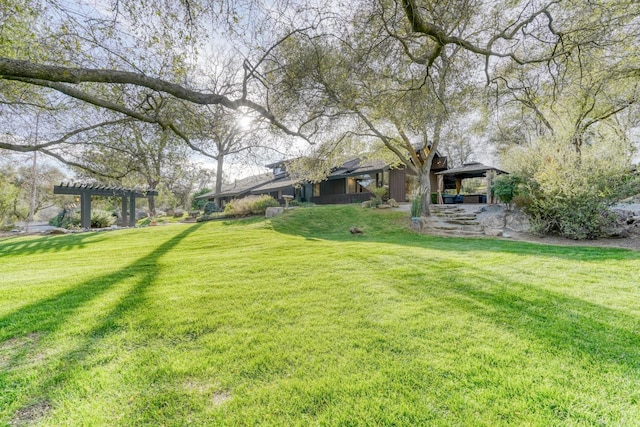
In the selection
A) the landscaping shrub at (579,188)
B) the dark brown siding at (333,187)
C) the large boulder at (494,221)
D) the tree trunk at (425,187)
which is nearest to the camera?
the landscaping shrub at (579,188)

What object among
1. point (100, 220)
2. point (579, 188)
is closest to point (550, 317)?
point (579, 188)

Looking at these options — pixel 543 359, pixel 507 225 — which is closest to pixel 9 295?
pixel 543 359

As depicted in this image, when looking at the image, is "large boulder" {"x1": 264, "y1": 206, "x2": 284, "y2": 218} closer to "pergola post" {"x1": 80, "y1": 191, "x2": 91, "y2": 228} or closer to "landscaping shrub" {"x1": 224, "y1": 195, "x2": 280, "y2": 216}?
"landscaping shrub" {"x1": 224, "y1": 195, "x2": 280, "y2": 216}

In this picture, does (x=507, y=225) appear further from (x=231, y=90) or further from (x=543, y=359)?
(x=231, y=90)

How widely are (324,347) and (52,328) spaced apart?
114 inches

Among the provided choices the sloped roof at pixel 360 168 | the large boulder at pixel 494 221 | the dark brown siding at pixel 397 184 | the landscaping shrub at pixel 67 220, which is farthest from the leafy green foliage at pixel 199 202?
the large boulder at pixel 494 221

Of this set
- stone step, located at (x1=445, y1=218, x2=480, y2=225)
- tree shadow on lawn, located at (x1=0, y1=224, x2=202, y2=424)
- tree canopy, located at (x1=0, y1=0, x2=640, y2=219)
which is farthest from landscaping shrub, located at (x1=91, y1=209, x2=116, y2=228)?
stone step, located at (x1=445, y1=218, x2=480, y2=225)

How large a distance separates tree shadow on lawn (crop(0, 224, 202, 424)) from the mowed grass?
0.05 feet

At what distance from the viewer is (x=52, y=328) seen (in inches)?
108

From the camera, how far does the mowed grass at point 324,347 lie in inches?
66.5

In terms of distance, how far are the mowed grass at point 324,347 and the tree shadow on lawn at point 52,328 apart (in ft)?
0.05

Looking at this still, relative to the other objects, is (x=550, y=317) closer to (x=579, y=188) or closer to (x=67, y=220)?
(x=579, y=188)

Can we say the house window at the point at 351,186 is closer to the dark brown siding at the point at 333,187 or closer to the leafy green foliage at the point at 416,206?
the dark brown siding at the point at 333,187

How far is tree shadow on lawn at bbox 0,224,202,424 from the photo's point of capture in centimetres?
188
